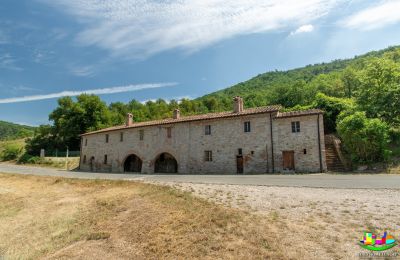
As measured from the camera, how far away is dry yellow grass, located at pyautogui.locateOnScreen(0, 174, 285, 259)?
5859 mm

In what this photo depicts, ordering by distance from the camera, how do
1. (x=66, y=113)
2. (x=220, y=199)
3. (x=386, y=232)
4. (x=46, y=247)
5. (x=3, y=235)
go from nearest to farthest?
1. (x=386, y=232)
2. (x=46, y=247)
3. (x=3, y=235)
4. (x=220, y=199)
5. (x=66, y=113)

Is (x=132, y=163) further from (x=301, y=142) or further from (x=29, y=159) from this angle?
(x=29, y=159)

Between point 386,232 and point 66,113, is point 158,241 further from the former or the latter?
point 66,113

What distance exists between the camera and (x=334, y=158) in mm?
20062

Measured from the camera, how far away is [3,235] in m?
8.99

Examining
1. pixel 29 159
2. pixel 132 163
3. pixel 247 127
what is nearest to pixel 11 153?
pixel 29 159

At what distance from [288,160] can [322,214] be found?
519 inches

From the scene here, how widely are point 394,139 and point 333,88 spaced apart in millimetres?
26147

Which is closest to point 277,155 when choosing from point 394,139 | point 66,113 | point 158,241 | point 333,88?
point 394,139

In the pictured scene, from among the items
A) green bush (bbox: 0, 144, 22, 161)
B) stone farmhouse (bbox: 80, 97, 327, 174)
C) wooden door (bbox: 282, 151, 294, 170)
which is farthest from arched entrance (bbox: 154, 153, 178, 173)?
green bush (bbox: 0, 144, 22, 161)

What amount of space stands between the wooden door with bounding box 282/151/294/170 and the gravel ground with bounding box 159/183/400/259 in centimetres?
910

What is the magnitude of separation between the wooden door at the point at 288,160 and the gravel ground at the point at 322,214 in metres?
9.10

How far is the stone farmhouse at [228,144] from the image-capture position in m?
19.2

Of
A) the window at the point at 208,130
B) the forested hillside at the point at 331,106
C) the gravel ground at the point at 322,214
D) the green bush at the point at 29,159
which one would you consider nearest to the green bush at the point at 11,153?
the forested hillside at the point at 331,106
